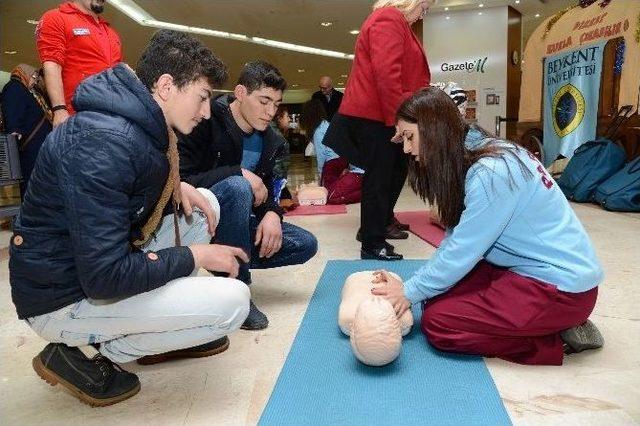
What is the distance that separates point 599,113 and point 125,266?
16.6 ft

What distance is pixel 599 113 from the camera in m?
4.94

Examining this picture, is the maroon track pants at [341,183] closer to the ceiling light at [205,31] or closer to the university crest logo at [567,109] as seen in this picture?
the university crest logo at [567,109]

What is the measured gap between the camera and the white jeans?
1255 mm

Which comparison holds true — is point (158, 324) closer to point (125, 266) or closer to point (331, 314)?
point (125, 266)

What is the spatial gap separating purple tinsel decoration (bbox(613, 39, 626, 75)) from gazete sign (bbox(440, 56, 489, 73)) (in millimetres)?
3483

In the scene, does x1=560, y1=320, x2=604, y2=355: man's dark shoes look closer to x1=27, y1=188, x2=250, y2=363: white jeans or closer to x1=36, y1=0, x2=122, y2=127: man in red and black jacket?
x1=27, y1=188, x2=250, y2=363: white jeans

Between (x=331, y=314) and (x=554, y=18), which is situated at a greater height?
(x=554, y=18)

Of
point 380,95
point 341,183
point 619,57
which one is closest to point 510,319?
point 380,95

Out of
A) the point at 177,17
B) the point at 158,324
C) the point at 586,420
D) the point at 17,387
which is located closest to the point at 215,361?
the point at 158,324

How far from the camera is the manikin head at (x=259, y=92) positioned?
201 cm

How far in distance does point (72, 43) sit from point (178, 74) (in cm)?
164

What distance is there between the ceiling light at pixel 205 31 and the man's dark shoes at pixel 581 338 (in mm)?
6412

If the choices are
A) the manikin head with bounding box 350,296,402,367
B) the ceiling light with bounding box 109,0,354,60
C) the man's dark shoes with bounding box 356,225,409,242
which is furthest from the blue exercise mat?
the ceiling light with bounding box 109,0,354,60

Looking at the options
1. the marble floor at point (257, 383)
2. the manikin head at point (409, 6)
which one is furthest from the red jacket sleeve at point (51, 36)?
the manikin head at point (409, 6)
